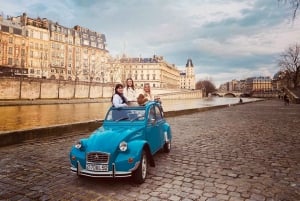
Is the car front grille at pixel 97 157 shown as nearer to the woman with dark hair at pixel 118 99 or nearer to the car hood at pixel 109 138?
the car hood at pixel 109 138

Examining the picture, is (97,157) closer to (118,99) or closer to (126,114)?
(126,114)

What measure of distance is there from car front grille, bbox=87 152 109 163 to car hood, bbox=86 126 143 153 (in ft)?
0.25

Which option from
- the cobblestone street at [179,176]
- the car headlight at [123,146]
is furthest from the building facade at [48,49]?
the car headlight at [123,146]

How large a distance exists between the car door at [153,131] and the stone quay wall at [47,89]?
49.5 m

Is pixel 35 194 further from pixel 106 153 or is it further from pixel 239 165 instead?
pixel 239 165

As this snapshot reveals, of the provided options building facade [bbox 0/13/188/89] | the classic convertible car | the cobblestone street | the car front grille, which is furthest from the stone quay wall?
the car front grille

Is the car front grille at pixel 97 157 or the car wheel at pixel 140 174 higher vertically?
the car front grille at pixel 97 157

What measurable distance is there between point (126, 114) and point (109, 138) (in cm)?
141

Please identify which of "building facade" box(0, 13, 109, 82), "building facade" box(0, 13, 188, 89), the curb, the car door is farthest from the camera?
"building facade" box(0, 13, 188, 89)

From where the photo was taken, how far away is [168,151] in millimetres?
8398

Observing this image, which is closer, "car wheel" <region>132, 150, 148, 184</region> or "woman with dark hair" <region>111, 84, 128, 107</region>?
"car wheel" <region>132, 150, 148, 184</region>

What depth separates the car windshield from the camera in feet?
22.2

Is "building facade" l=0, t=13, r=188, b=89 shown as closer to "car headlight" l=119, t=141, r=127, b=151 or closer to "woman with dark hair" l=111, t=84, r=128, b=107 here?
"woman with dark hair" l=111, t=84, r=128, b=107

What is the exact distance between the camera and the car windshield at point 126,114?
6.78m
